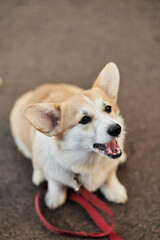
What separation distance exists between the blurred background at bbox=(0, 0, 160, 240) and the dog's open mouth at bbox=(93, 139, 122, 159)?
23.5 inches

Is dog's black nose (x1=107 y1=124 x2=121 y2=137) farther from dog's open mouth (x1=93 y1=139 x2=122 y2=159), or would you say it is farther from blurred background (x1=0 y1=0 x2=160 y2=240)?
blurred background (x1=0 y1=0 x2=160 y2=240)

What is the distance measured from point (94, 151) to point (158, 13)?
229 cm

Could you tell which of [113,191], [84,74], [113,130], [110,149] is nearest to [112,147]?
[110,149]

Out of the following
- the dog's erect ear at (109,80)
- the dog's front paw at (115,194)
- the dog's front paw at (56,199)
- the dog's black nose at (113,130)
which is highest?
the dog's erect ear at (109,80)

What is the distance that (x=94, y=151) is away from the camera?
1.31 m

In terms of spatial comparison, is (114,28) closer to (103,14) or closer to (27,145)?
(103,14)

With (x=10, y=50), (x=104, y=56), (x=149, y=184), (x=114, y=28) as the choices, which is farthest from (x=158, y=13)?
(x=149, y=184)

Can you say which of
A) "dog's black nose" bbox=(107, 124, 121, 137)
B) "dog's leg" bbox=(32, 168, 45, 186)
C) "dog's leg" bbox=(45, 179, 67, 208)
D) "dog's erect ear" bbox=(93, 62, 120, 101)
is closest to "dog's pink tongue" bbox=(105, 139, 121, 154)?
"dog's black nose" bbox=(107, 124, 121, 137)

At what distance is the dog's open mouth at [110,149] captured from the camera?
4.10 ft

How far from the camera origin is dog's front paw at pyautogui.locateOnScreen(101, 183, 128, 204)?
5.46 feet

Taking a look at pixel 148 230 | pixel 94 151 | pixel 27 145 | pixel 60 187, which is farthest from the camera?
pixel 27 145

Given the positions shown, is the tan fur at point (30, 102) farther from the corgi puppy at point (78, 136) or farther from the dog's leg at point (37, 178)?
the dog's leg at point (37, 178)

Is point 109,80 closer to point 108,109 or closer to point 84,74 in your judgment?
point 108,109

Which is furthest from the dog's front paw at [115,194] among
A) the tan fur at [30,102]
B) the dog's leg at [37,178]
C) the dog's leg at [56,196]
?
the tan fur at [30,102]
